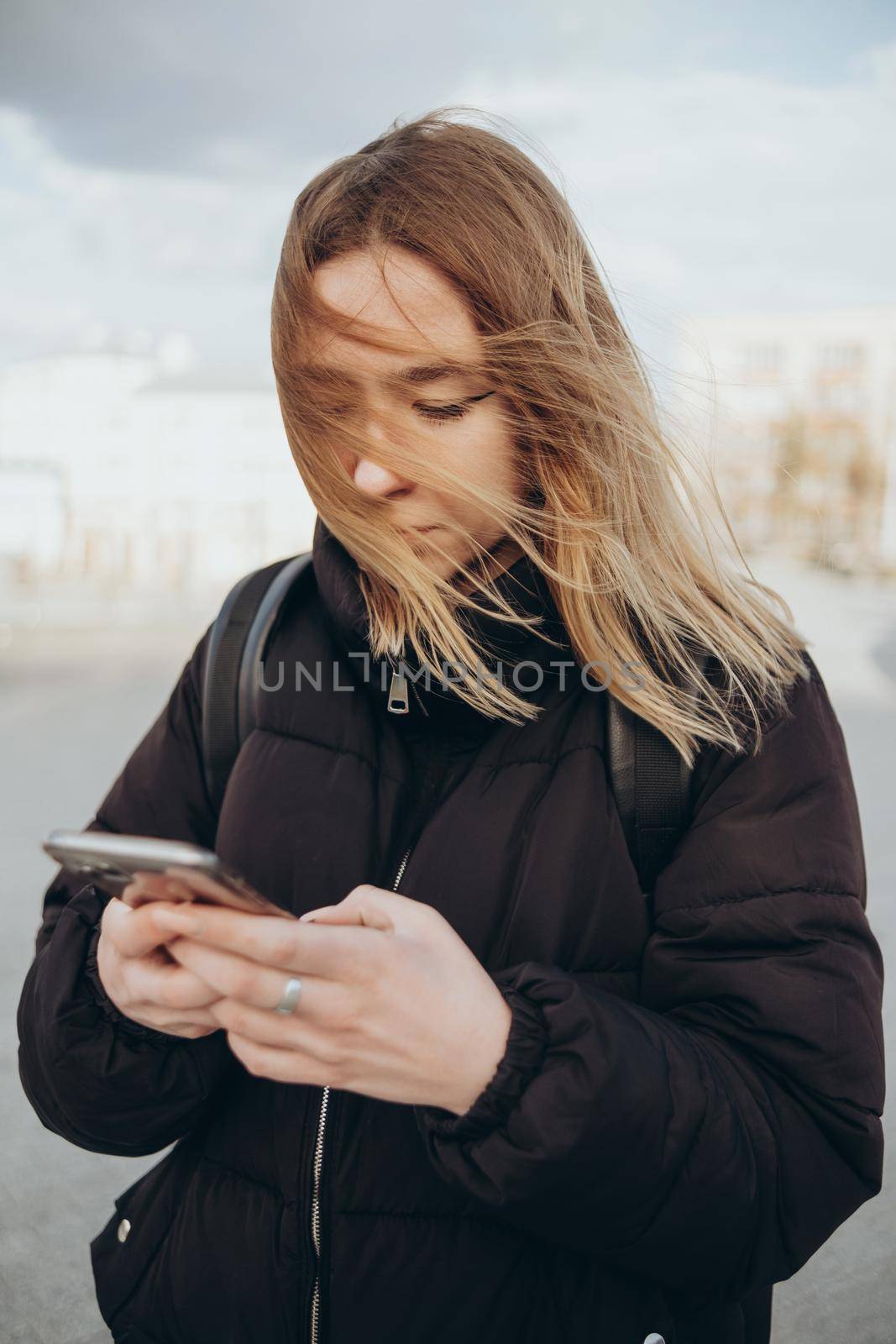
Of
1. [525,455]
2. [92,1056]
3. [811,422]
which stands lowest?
[92,1056]

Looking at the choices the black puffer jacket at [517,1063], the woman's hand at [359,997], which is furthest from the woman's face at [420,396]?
the woman's hand at [359,997]

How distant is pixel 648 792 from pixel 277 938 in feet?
1.73

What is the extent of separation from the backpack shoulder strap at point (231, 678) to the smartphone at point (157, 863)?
54 centimetres

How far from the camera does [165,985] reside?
85cm

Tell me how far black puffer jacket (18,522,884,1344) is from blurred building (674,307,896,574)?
1.61ft

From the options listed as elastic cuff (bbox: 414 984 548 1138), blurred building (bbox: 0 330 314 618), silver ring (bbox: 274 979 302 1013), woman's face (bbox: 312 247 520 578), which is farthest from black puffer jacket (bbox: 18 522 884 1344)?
blurred building (bbox: 0 330 314 618)

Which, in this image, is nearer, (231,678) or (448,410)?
(448,410)

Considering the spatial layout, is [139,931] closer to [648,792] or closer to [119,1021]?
[119,1021]

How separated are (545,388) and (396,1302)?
98 centimetres

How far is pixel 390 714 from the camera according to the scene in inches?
50.1

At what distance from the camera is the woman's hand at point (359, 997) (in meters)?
0.75

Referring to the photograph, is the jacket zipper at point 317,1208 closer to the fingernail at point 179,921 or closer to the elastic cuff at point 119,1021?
the elastic cuff at point 119,1021

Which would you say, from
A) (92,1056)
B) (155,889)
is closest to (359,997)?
(155,889)

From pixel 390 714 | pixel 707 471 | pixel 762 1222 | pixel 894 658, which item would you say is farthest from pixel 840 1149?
pixel 894 658
